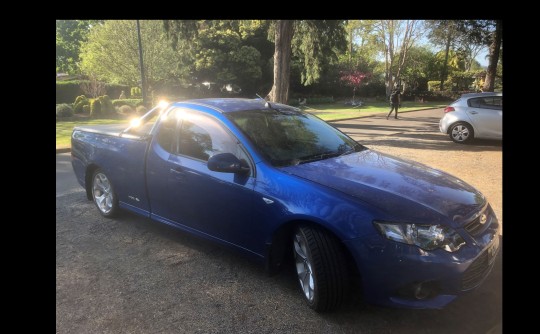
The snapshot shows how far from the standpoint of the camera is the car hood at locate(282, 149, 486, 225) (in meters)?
2.71

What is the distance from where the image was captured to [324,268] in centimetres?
272

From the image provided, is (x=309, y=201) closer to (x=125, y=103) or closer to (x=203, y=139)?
(x=203, y=139)

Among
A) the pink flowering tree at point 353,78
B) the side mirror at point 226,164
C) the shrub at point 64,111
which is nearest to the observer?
the side mirror at point 226,164

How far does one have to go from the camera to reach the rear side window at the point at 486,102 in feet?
35.6

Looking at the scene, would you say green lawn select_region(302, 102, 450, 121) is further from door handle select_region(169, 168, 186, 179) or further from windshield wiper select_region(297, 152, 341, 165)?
door handle select_region(169, 168, 186, 179)

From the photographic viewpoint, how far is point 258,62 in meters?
36.4

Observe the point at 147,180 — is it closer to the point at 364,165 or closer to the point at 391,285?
the point at 364,165

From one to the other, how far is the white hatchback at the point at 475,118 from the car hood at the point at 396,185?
8.65 meters

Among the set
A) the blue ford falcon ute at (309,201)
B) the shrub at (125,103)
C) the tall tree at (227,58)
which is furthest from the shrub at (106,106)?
the blue ford falcon ute at (309,201)

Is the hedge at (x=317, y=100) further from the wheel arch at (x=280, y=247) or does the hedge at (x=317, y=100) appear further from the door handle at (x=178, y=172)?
the wheel arch at (x=280, y=247)

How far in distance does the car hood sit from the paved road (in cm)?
77

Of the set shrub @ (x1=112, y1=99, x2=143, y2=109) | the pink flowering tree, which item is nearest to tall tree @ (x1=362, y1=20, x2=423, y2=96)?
the pink flowering tree

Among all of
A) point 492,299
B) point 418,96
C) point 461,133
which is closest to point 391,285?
point 492,299

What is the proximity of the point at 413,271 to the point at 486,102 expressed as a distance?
33.6 ft
